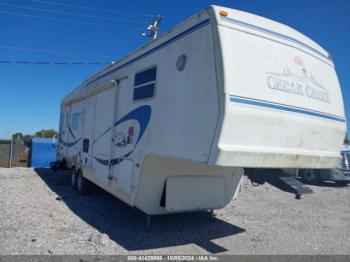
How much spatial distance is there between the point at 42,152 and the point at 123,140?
1128 centimetres

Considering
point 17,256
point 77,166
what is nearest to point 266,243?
point 17,256

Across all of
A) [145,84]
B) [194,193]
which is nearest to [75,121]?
[145,84]

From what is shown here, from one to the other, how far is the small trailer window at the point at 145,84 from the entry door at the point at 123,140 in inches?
11.0

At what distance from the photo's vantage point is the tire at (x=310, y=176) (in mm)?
13662

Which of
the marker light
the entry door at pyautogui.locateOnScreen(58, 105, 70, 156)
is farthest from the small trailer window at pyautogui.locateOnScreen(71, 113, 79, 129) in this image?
the marker light

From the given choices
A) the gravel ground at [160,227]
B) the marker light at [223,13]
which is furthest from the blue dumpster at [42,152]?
the marker light at [223,13]

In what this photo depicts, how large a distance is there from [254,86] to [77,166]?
6701 mm

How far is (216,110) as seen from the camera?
3713 mm

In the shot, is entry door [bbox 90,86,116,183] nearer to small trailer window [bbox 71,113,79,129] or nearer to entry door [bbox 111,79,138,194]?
entry door [bbox 111,79,138,194]

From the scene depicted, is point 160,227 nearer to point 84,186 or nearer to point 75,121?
point 84,186

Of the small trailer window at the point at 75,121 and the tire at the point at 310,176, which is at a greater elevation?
the small trailer window at the point at 75,121

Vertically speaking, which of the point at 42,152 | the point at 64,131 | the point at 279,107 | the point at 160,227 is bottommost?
the point at 160,227

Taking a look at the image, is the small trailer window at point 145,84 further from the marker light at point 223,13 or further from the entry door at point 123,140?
the marker light at point 223,13

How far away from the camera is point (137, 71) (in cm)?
580
